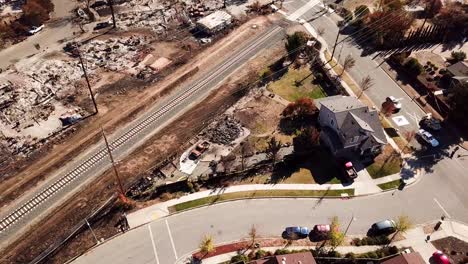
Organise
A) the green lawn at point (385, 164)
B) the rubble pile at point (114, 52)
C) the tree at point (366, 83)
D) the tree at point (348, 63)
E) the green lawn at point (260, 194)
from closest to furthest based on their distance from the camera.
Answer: the green lawn at point (260, 194) → the green lawn at point (385, 164) → the tree at point (366, 83) → the tree at point (348, 63) → the rubble pile at point (114, 52)

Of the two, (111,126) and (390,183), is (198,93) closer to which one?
(111,126)

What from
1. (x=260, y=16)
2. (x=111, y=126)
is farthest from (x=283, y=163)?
(x=260, y=16)

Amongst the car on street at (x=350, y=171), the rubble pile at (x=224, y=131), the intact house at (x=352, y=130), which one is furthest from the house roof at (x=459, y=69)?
the rubble pile at (x=224, y=131)

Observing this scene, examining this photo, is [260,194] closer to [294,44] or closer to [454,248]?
[454,248]

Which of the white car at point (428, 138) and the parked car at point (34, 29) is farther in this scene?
the parked car at point (34, 29)

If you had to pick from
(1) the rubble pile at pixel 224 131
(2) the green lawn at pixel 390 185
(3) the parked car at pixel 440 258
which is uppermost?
(1) the rubble pile at pixel 224 131

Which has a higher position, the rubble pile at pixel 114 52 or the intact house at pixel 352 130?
the rubble pile at pixel 114 52

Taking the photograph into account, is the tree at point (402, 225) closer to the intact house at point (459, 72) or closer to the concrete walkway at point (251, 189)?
the concrete walkway at point (251, 189)

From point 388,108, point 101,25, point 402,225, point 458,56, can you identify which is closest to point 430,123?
point 388,108
